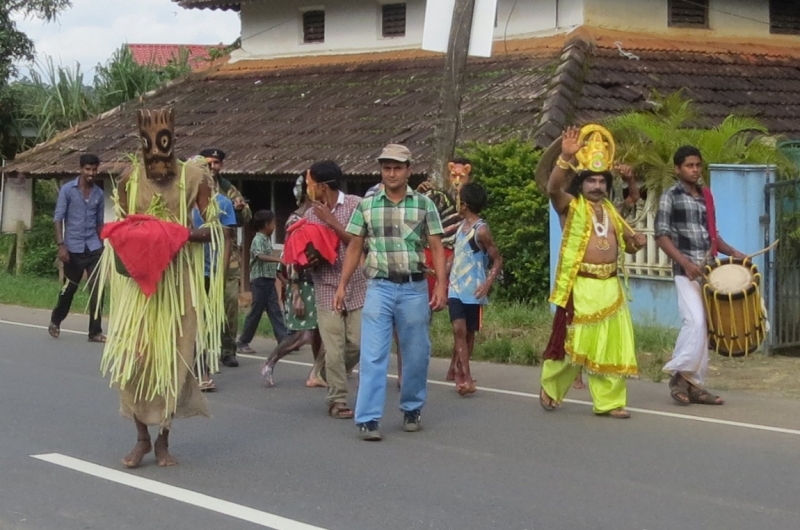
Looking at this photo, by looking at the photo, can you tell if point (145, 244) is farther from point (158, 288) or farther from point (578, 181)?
point (578, 181)

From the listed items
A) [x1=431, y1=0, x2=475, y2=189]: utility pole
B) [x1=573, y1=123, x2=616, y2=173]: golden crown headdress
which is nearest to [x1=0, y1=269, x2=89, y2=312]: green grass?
[x1=431, y1=0, x2=475, y2=189]: utility pole

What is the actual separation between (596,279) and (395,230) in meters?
1.50

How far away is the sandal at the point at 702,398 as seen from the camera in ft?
29.6

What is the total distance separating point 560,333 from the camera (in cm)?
858

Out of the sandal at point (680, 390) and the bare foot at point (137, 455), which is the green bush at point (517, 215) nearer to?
the sandal at point (680, 390)

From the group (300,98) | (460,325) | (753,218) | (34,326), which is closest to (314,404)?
(460,325)

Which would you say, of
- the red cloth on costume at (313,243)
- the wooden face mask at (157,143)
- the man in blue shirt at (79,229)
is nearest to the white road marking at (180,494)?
the wooden face mask at (157,143)

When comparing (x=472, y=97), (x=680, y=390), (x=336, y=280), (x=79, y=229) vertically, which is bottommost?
(x=680, y=390)

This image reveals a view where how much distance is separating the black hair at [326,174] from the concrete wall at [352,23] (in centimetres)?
997

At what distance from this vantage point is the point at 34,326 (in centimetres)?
1500

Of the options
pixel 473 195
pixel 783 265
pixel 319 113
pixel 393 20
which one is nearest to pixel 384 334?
pixel 473 195

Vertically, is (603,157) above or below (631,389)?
above

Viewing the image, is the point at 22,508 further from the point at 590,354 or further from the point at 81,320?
the point at 81,320

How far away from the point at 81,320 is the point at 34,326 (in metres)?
0.97
